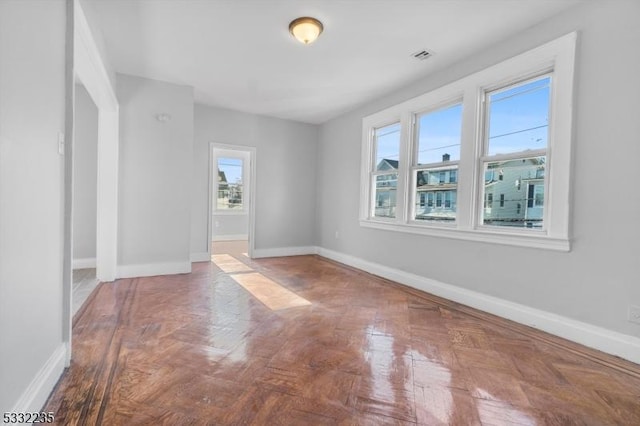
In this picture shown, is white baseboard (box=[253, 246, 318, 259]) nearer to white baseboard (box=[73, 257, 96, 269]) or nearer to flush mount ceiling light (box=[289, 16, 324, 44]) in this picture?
white baseboard (box=[73, 257, 96, 269])

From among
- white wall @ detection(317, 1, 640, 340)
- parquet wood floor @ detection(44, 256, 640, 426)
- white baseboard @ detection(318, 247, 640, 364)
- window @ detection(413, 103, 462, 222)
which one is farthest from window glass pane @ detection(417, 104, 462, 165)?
parquet wood floor @ detection(44, 256, 640, 426)

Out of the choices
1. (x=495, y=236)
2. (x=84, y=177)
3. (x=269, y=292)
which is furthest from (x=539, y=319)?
(x=84, y=177)

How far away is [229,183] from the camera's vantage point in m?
7.95

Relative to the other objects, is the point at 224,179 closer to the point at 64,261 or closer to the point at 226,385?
the point at 64,261

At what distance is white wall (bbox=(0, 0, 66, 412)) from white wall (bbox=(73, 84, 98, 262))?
331cm

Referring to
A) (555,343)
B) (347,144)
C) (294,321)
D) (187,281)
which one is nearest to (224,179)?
(347,144)

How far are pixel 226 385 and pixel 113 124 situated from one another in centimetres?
364

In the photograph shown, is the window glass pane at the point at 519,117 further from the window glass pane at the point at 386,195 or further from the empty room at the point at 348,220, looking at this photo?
the window glass pane at the point at 386,195

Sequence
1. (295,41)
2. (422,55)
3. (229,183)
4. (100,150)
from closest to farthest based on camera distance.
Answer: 1. (295,41)
2. (422,55)
3. (100,150)
4. (229,183)

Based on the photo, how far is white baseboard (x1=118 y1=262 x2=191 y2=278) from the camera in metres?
4.06

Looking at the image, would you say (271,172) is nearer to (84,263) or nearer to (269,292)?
(269,292)

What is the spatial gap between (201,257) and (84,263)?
1.62 meters

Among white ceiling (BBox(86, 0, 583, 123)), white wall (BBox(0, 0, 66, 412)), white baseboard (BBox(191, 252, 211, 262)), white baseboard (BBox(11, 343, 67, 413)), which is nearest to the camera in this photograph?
white wall (BBox(0, 0, 66, 412))

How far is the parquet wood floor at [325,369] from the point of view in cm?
157
